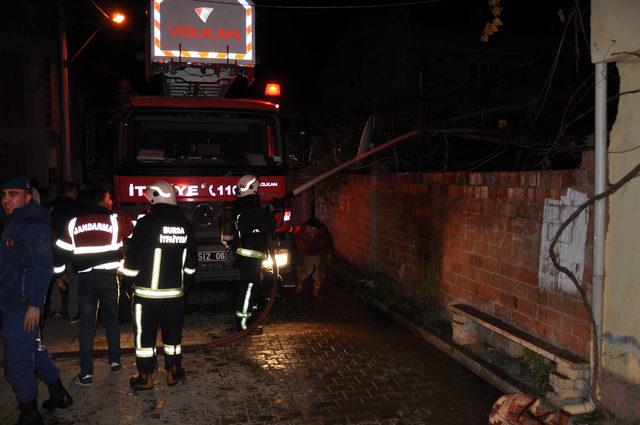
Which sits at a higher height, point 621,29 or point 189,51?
point 189,51

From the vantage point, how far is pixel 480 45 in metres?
21.9

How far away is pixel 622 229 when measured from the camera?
393 cm

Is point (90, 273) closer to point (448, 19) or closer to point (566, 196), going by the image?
point (566, 196)

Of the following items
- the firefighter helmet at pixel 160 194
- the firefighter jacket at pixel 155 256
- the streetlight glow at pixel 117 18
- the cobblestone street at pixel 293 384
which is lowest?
the cobblestone street at pixel 293 384

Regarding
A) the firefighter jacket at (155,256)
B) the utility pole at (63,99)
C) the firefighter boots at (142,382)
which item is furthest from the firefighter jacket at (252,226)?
the utility pole at (63,99)

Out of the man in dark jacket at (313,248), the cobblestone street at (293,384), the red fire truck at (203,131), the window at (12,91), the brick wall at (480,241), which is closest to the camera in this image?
the cobblestone street at (293,384)

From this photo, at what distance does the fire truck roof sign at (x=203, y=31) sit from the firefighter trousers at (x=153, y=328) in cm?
320

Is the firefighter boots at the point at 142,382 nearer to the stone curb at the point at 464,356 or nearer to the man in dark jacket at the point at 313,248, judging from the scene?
the stone curb at the point at 464,356

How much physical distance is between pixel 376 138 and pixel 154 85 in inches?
197

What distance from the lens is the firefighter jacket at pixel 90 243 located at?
4.83m

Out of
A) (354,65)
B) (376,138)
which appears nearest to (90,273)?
(376,138)

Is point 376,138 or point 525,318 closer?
point 525,318

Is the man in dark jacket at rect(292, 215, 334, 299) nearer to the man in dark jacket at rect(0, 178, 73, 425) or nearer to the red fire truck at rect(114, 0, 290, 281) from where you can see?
the red fire truck at rect(114, 0, 290, 281)

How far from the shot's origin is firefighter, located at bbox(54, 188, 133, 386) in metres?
4.84
